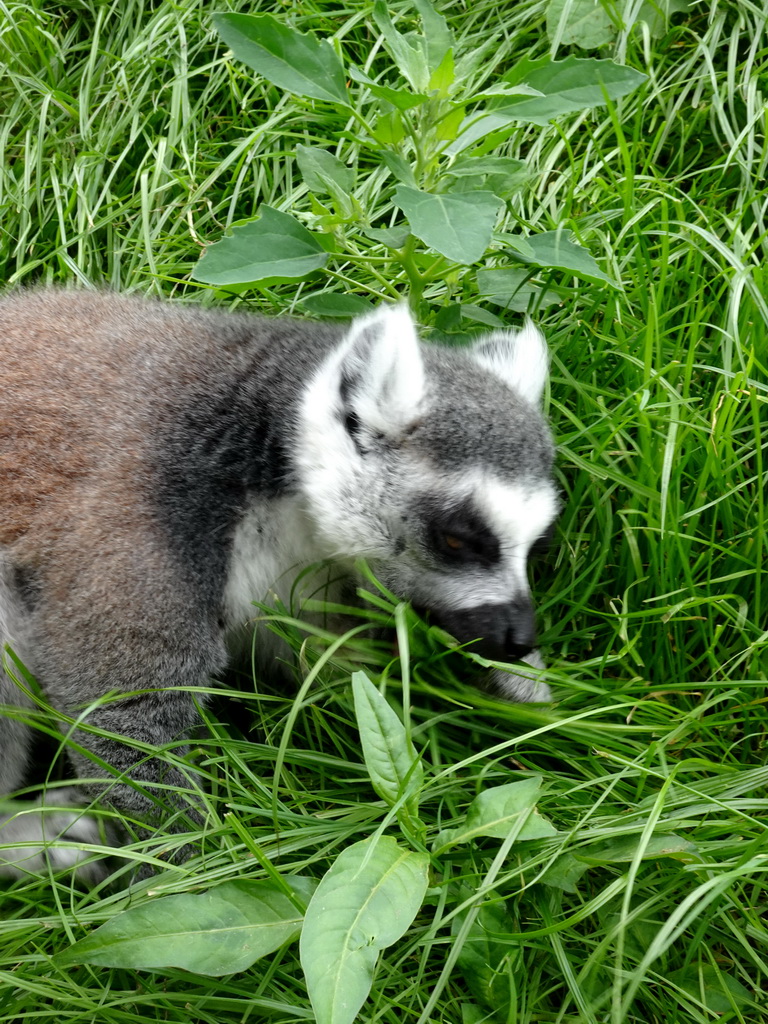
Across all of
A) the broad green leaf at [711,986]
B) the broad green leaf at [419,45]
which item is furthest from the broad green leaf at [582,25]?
the broad green leaf at [711,986]

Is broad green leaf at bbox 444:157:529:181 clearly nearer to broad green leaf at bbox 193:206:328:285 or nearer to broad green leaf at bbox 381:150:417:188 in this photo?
broad green leaf at bbox 381:150:417:188

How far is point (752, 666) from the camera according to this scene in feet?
9.89

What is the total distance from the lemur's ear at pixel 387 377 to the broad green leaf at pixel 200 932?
144 cm

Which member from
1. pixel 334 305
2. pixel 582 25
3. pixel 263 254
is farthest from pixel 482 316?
pixel 582 25

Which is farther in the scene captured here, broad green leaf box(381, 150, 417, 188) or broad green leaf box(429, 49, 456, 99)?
broad green leaf box(381, 150, 417, 188)

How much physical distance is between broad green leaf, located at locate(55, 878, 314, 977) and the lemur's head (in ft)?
3.31

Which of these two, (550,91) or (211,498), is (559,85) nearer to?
(550,91)

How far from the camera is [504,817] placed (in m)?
2.45

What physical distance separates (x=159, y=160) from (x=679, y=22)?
2.67 meters

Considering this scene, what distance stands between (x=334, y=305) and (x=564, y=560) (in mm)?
1328

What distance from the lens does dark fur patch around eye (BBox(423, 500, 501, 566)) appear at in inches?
117

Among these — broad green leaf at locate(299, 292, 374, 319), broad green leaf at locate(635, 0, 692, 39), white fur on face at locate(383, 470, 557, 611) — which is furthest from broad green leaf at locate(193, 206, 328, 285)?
broad green leaf at locate(635, 0, 692, 39)

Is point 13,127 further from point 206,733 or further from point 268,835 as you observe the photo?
point 268,835

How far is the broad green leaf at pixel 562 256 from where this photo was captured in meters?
3.39
